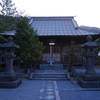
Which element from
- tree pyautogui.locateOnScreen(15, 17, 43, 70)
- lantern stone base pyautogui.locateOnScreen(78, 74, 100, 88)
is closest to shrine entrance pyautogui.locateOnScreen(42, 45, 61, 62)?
tree pyautogui.locateOnScreen(15, 17, 43, 70)

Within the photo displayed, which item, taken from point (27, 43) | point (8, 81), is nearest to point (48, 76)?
point (27, 43)

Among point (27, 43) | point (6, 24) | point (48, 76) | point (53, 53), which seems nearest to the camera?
point (48, 76)

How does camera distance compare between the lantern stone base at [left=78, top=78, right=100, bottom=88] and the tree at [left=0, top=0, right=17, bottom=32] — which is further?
the tree at [left=0, top=0, right=17, bottom=32]

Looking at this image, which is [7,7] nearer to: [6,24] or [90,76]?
[6,24]

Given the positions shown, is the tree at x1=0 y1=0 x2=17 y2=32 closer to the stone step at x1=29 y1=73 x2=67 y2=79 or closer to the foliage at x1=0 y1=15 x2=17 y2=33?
the foliage at x1=0 y1=15 x2=17 y2=33

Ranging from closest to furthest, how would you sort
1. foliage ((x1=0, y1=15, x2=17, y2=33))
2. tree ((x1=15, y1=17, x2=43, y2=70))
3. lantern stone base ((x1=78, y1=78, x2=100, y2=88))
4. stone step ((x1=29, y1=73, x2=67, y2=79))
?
lantern stone base ((x1=78, y1=78, x2=100, y2=88))
stone step ((x1=29, y1=73, x2=67, y2=79))
tree ((x1=15, y1=17, x2=43, y2=70))
foliage ((x1=0, y1=15, x2=17, y2=33))

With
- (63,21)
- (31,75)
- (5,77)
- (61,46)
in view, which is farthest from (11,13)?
(5,77)

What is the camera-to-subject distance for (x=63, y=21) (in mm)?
17656

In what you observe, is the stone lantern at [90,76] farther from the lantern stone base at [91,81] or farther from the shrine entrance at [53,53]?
the shrine entrance at [53,53]

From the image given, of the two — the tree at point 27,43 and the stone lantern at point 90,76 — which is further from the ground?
the tree at point 27,43

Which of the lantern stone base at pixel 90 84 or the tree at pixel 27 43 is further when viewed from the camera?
the tree at pixel 27 43

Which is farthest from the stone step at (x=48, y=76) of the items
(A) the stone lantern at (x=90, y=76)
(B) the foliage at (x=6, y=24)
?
(B) the foliage at (x=6, y=24)

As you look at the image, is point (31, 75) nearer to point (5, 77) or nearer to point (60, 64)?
point (5, 77)

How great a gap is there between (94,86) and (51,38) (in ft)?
26.6
